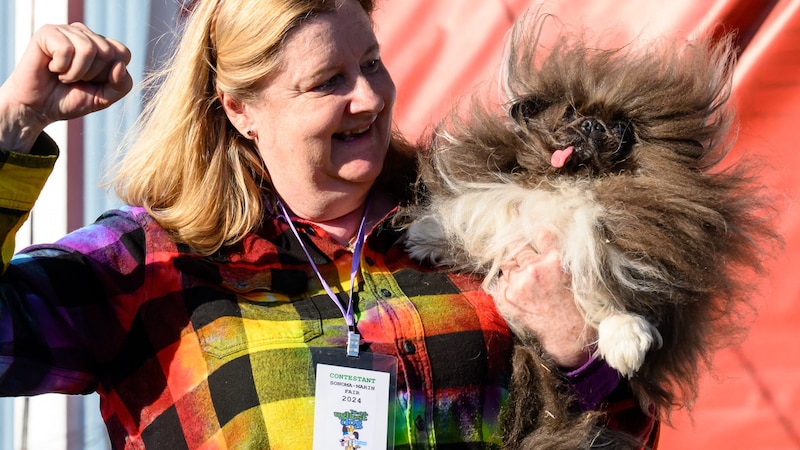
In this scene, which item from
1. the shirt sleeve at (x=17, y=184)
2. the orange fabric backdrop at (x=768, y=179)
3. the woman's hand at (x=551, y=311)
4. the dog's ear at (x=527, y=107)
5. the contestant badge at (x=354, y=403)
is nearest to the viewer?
the shirt sleeve at (x=17, y=184)

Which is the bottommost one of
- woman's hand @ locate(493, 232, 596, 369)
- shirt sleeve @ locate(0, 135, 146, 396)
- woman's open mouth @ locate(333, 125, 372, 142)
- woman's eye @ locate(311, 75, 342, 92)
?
shirt sleeve @ locate(0, 135, 146, 396)

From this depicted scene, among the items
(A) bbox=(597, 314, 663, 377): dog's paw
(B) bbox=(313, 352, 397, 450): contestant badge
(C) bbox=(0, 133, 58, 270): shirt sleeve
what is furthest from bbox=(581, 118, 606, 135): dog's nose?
(C) bbox=(0, 133, 58, 270): shirt sleeve

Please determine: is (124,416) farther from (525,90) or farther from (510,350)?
(525,90)

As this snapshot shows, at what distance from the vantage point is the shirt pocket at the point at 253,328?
5.16ft

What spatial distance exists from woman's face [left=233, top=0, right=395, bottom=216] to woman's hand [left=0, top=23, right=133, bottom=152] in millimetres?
360

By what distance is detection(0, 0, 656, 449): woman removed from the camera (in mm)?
1491

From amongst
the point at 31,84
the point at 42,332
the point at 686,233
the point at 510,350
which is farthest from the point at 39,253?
the point at 686,233

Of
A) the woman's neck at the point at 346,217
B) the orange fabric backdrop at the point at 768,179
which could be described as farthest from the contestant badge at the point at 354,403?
the orange fabric backdrop at the point at 768,179

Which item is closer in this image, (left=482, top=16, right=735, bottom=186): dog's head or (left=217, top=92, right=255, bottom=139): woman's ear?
(left=482, top=16, right=735, bottom=186): dog's head

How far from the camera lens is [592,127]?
1666mm

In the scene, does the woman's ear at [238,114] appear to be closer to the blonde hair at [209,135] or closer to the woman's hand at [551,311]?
the blonde hair at [209,135]

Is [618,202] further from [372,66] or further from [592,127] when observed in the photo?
[372,66]

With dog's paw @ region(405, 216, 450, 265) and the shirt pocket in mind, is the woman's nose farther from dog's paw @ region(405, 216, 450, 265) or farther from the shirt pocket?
the shirt pocket

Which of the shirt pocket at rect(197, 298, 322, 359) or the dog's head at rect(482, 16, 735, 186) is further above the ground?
the dog's head at rect(482, 16, 735, 186)
